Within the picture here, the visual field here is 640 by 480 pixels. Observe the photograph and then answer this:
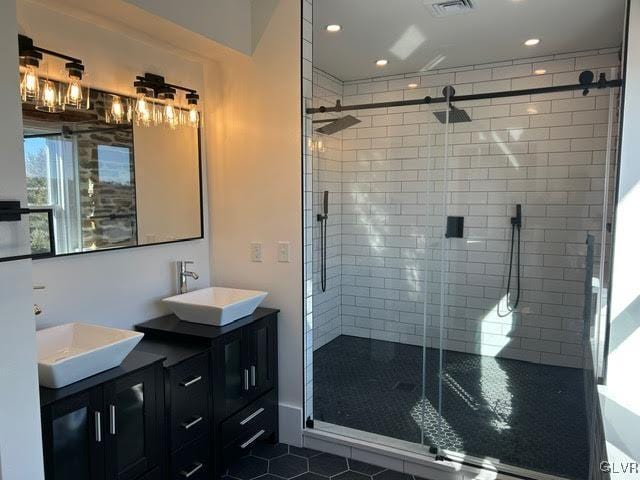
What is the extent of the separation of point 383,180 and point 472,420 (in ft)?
7.10

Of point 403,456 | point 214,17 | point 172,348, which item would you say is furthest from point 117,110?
point 403,456

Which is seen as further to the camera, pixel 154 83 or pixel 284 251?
pixel 284 251

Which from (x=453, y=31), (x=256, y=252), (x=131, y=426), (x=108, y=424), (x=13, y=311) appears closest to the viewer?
(x=13, y=311)

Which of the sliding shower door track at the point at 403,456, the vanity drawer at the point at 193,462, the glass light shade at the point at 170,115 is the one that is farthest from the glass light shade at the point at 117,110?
the sliding shower door track at the point at 403,456

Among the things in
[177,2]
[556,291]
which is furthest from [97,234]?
[556,291]

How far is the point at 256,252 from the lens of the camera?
9.68ft

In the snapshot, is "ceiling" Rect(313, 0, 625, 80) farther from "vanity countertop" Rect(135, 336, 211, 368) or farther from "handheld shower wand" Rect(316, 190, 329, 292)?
"vanity countertop" Rect(135, 336, 211, 368)

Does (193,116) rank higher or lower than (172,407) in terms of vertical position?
higher

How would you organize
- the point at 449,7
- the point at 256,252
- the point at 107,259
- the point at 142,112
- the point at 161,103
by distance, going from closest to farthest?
the point at 107,259 < the point at 142,112 < the point at 161,103 < the point at 449,7 < the point at 256,252

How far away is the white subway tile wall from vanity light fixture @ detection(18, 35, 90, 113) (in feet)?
5.45

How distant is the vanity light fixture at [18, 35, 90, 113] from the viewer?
1.90 meters

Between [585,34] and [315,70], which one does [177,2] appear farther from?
[585,34]

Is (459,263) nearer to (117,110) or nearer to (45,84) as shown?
(117,110)

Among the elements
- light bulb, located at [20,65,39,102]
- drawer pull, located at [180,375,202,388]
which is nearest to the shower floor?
drawer pull, located at [180,375,202,388]
